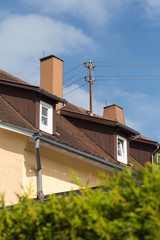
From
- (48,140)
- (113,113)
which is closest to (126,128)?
(113,113)

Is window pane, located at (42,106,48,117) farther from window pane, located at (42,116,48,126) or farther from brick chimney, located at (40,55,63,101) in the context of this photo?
brick chimney, located at (40,55,63,101)

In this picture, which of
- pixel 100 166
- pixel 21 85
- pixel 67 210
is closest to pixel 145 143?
pixel 100 166

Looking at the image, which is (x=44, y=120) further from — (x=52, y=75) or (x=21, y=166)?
(x=52, y=75)

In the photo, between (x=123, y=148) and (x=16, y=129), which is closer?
(x=16, y=129)

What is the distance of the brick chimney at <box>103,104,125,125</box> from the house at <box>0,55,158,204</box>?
133 inches

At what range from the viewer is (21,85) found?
15.1m

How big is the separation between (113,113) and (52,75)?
16.4 feet

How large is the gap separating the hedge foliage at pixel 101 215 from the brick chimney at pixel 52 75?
13599 mm

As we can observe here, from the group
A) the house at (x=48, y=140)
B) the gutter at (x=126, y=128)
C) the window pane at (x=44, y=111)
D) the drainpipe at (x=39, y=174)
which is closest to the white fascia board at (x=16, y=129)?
the house at (x=48, y=140)

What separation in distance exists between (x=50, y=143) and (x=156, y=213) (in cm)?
883

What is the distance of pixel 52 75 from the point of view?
19.0m

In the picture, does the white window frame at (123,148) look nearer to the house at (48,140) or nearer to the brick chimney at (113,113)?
the house at (48,140)

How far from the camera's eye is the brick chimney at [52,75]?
747 inches

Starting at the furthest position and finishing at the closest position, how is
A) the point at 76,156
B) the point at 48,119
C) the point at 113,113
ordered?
1. the point at 113,113
2. the point at 48,119
3. the point at 76,156
